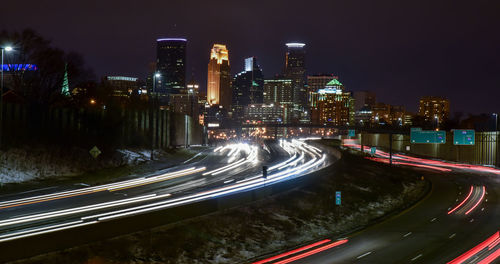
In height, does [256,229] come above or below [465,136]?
below

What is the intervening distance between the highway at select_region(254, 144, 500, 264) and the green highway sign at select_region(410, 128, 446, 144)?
104ft

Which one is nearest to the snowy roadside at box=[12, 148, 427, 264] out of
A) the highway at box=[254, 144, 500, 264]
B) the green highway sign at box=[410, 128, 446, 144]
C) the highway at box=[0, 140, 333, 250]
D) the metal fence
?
the highway at box=[0, 140, 333, 250]

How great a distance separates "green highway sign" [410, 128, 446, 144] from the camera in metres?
73.6

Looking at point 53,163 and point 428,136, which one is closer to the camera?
point 53,163

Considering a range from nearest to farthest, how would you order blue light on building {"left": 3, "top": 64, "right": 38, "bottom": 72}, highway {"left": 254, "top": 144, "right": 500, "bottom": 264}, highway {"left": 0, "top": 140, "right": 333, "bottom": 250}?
highway {"left": 0, "top": 140, "right": 333, "bottom": 250}, highway {"left": 254, "top": 144, "right": 500, "bottom": 264}, blue light on building {"left": 3, "top": 64, "right": 38, "bottom": 72}

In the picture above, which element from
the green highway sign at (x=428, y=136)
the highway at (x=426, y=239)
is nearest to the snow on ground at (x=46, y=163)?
the highway at (x=426, y=239)

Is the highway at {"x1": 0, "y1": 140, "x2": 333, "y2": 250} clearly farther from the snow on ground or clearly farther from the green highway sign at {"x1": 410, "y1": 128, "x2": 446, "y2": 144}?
the green highway sign at {"x1": 410, "y1": 128, "x2": 446, "y2": 144}

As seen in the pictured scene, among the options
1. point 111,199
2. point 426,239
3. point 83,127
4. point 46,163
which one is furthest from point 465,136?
point 111,199

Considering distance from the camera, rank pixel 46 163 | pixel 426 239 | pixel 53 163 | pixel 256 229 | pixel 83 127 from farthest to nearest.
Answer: pixel 83 127
pixel 53 163
pixel 46 163
pixel 256 229
pixel 426 239

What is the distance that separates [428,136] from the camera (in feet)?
246

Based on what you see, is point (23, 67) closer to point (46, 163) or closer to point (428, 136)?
point (46, 163)

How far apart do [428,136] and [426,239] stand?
172 ft

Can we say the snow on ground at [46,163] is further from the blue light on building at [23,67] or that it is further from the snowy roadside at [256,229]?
the blue light on building at [23,67]

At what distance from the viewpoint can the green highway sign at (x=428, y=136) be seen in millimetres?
73562
